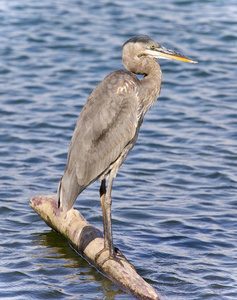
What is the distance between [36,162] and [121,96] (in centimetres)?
353

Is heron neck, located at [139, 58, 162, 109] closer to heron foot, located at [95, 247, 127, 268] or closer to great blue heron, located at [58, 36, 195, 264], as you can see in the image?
great blue heron, located at [58, 36, 195, 264]

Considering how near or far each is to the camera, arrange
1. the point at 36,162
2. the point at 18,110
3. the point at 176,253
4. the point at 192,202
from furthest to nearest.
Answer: the point at 18,110
the point at 36,162
the point at 192,202
the point at 176,253

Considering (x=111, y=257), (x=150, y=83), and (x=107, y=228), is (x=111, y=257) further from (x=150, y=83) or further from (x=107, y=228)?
(x=150, y=83)

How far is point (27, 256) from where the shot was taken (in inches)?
291

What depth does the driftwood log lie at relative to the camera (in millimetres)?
6125

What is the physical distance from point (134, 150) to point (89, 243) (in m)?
3.97

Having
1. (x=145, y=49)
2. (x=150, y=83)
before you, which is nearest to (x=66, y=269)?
(x=150, y=83)

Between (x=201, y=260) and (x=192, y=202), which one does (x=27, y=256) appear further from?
(x=192, y=202)

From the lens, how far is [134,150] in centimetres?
1082

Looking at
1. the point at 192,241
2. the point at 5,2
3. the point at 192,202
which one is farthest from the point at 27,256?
the point at 5,2

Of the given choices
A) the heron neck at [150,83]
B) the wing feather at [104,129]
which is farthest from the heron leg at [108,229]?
the heron neck at [150,83]

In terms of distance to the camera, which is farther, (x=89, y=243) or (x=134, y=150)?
(x=134, y=150)

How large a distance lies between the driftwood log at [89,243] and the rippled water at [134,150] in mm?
183

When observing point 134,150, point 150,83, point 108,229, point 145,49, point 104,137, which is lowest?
point 134,150
